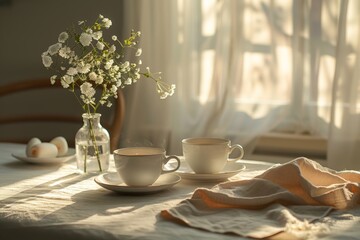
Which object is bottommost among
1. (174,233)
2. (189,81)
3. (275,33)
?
(174,233)

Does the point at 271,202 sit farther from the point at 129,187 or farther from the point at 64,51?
the point at 64,51

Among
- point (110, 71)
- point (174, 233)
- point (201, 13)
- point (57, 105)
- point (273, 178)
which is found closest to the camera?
point (174, 233)

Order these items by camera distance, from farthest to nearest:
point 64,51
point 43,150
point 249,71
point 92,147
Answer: point 249,71 → point 43,150 → point 92,147 → point 64,51

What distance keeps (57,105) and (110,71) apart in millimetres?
1425

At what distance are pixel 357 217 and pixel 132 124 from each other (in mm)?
1552

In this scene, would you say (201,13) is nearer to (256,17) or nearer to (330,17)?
(256,17)

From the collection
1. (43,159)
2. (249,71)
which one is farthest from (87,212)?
(249,71)

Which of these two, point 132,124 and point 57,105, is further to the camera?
point 57,105

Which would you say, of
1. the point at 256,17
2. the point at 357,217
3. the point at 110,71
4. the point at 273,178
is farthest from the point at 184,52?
the point at 357,217

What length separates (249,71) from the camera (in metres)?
2.51

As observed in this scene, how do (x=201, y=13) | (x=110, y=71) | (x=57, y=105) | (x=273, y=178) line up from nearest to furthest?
(x=273, y=178)
(x=110, y=71)
(x=201, y=13)
(x=57, y=105)

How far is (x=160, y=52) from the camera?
258 cm

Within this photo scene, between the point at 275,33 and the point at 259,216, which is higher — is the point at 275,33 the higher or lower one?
→ the higher one

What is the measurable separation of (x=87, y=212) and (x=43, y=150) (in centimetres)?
50
